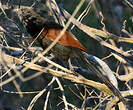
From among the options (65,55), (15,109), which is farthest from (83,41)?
(15,109)

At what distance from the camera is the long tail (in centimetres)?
281

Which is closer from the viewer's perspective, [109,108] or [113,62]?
[109,108]

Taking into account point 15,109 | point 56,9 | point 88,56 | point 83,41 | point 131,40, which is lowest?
point 15,109

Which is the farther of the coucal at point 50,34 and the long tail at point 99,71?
the coucal at point 50,34

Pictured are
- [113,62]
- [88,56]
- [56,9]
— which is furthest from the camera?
[113,62]

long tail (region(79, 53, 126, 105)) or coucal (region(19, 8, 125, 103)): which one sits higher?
coucal (region(19, 8, 125, 103))

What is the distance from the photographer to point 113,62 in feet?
15.4

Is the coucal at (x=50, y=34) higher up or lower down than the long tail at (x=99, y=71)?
higher up

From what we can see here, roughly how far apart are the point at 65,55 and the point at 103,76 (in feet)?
2.18

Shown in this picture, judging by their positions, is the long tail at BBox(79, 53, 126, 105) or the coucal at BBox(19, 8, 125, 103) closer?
the long tail at BBox(79, 53, 126, 105)

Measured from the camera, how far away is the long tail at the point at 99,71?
2812 millimetres

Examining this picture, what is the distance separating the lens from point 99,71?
3197 millimetres

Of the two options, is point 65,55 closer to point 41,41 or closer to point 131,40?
point 41,41

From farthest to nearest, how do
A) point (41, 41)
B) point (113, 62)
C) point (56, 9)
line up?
point (113, 62)
point (41, 41)
point (56, 9)
